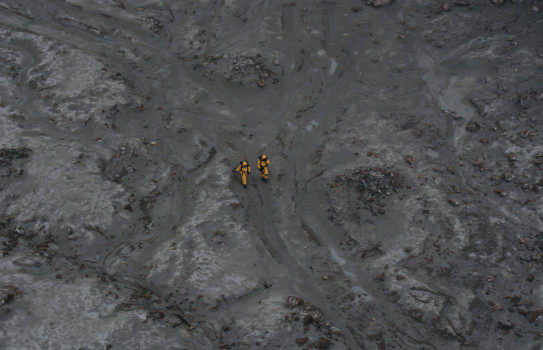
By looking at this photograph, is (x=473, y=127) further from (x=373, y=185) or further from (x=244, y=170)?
(x=244, y=170)

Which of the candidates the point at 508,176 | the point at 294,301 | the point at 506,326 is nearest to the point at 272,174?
the point at 294,301

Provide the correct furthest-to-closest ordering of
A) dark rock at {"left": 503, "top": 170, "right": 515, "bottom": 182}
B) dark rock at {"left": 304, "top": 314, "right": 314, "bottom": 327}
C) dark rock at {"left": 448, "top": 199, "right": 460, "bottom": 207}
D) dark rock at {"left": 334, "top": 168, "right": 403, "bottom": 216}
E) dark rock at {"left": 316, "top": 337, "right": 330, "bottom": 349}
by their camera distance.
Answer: dark rock at {"left": 503, "top": 170, "right": 515, "bottom": 182} < dark rock at {"left": 334, "top": 168, "right": 403, "bottom": 216} < dark rock at {"left": 448, "top": 199, "right": 460, "bottom": 207} < dark rock at {"left": 304, "top": 314, "right": 314, "bottom": 327} < dark rock at {"left": 316, "top": 337, "right": 330, "bottom": 349}

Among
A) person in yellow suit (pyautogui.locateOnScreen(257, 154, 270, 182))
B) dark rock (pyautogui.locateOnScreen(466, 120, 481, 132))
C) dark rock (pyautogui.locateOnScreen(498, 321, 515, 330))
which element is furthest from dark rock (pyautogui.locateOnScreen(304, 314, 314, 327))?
dark rock (pyautogui.locateOnScreen(466, 120, 481, 132))

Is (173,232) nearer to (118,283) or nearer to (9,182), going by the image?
(118,283)

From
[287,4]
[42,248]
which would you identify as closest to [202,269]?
[42,248]

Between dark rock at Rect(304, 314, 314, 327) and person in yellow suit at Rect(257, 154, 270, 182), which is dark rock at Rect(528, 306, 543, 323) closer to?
dark rock at Rect(304, 314, 314, 327)
